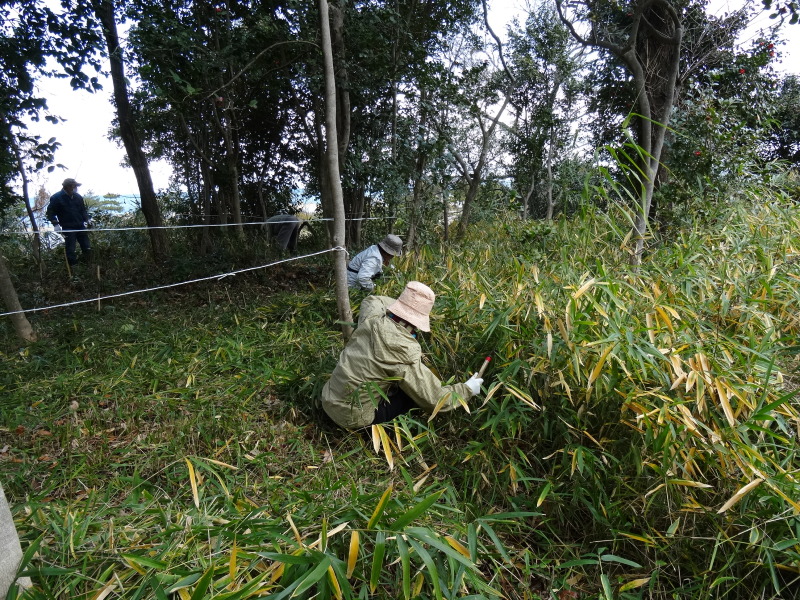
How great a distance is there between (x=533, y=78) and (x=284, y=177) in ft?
14.9

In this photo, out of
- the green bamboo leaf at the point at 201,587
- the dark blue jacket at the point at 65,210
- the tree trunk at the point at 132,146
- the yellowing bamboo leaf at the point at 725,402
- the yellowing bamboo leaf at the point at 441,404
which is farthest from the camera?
the dark blue jacket at the point at 65,210

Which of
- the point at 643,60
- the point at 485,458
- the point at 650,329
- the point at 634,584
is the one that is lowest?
the point at 634,584

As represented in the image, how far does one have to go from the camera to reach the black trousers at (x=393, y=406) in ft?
8.17

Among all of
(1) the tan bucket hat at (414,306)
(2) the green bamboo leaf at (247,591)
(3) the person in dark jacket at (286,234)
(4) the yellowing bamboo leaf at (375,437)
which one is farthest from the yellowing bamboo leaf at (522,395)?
(3) the person in dark jacket at (286,234)

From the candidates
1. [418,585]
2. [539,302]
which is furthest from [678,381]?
[418,585]

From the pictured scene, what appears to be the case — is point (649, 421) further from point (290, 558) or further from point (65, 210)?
point (65, 210)

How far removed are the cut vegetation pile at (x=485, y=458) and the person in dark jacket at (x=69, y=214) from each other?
3667 millimetres

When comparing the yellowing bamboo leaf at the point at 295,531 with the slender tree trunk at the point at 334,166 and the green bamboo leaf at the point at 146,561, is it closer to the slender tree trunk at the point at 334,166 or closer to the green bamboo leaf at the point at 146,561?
the green bamboo leaf at the point at 146,561

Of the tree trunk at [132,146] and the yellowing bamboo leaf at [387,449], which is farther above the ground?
the tree trunk at [132,146]

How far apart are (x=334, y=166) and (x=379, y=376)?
1.41 meters

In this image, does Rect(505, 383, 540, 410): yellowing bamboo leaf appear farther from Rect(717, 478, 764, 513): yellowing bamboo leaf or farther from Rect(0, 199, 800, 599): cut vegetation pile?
Rect(717, 478, 764, 513): yellowing bamboo leaf

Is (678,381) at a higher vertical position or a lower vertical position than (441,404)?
higher

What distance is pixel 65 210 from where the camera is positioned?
20.4 feet

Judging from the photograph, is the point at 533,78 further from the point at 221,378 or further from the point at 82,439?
the point at 82,439
